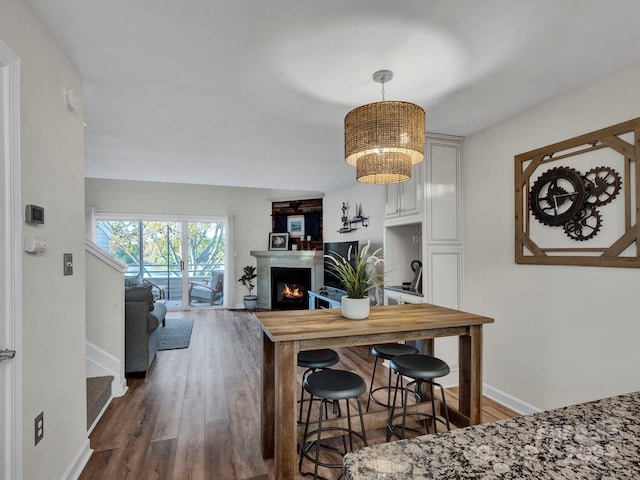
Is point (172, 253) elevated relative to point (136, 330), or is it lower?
elevated

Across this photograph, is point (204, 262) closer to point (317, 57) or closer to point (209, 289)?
point (209, 289)

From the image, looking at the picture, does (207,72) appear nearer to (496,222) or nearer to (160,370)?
(496,222)

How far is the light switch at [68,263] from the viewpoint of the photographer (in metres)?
1.85

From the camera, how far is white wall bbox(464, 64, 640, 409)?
2.05 meters

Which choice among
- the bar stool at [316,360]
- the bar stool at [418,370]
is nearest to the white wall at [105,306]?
the bar stool at [316,360]

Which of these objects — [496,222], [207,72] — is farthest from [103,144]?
[496,222]

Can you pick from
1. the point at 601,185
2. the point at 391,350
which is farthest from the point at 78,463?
the point at 601,185

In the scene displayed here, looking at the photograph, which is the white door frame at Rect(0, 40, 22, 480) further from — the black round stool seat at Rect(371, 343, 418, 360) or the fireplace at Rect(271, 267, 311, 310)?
the fireplace at Rect(271, 267, 311, 310)

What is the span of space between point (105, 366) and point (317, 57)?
3.04 metres

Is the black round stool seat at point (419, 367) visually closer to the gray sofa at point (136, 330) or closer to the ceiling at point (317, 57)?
the ceiling at point (317, 57)

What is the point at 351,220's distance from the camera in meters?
5.71

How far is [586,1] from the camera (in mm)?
1479

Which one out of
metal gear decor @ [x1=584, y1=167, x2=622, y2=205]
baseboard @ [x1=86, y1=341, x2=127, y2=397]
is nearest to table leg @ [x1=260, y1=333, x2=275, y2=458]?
baseboard @ [x1=86, y1=341, x2=127, y2=397]

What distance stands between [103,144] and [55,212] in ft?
7.10
